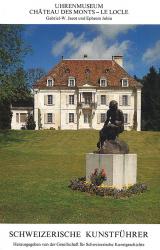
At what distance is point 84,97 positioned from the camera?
4784 cm

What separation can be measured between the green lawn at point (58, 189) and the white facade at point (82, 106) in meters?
16.2

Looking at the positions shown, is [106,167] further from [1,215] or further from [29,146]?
[29,146]

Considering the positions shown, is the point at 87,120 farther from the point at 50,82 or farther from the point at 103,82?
the point at 50,82

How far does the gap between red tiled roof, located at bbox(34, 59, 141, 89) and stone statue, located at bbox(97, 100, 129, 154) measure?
1345 inches

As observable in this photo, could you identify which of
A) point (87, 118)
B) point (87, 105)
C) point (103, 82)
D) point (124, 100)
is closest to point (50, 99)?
point (87, 105)

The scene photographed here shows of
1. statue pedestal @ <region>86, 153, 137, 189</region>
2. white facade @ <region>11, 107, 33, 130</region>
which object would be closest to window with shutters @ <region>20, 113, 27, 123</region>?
white facade @ <region>11, 107, 33, 130</region>

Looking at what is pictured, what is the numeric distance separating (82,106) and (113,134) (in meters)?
34.5

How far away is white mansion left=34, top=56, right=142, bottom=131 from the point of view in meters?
47.5

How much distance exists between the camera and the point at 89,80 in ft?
157

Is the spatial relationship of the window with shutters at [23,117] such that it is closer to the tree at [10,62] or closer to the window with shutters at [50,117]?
the window with shutters at [50,117]

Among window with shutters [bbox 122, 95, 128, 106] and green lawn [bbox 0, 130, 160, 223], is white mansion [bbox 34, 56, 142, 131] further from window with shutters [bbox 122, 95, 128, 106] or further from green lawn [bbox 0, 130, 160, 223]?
green lawn [bbox 0, 130, 160, 223]

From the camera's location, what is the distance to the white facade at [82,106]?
47.5 meters

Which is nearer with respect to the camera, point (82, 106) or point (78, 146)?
point (78, 146)
